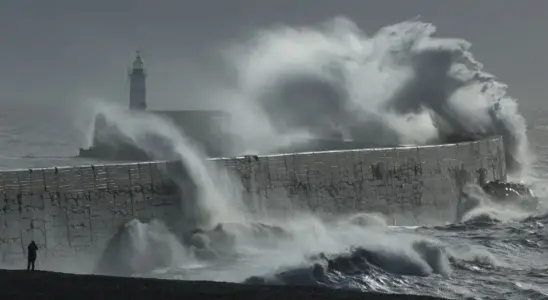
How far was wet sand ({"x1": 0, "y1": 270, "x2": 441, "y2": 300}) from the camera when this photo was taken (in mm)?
8914

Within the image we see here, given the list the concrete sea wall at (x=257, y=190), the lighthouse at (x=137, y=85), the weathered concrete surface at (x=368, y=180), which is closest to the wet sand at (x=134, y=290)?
the concrete sea wall at (x=257, y=190)

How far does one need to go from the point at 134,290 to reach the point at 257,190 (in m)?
7.87

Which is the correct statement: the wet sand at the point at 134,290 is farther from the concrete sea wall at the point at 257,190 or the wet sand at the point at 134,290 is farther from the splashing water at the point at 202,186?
the splashing water at the point at 202,186

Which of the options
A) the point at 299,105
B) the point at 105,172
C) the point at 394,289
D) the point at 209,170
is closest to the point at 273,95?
the point at 299,105

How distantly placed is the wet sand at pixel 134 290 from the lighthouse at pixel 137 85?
31.4 m

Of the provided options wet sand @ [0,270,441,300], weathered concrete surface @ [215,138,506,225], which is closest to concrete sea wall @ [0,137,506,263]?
weathered concrete surface @ [215,138,506,225]

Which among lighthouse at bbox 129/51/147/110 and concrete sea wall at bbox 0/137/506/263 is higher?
lighthouse at bbox 129/51/147/110

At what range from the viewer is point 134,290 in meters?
9.27

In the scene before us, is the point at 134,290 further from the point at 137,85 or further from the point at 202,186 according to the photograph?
the point at 137,85

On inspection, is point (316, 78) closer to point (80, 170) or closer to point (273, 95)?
point (273, 95)

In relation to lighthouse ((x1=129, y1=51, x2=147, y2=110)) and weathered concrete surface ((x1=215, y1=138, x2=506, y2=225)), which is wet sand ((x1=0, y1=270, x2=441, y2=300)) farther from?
lighthouse ((x1=129, y1=51, x2=147, y2=110))

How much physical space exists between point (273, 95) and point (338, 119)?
3361 millimetres

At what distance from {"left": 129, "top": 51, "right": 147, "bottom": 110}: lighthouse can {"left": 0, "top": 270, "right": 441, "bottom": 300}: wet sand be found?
31408mm

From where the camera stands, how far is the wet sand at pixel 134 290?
891 centimetres
